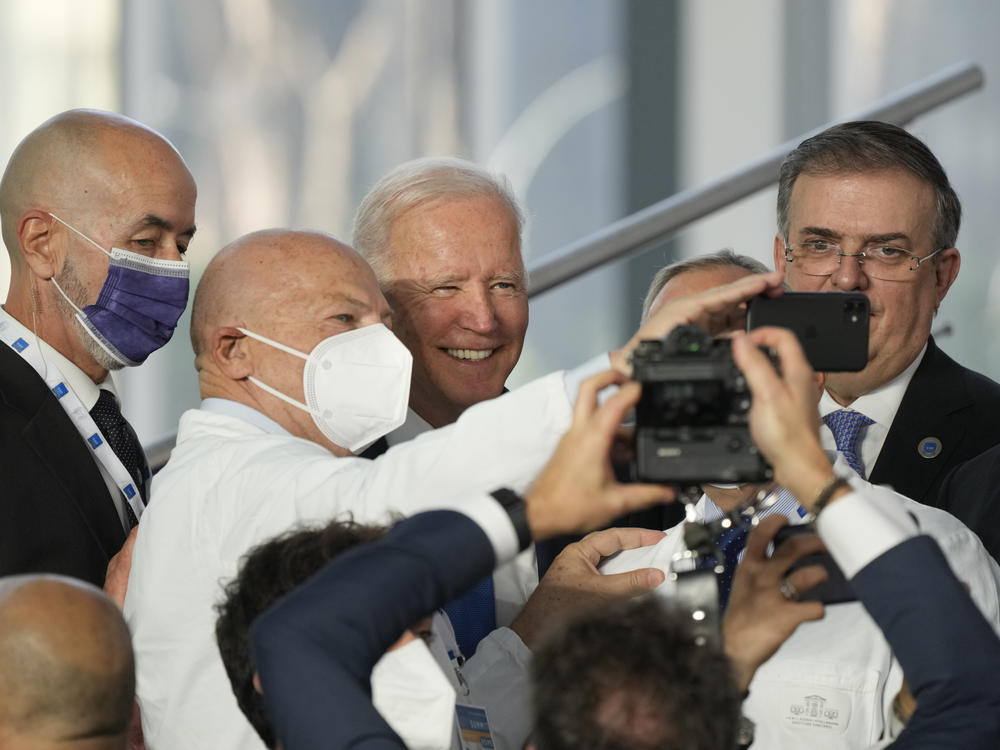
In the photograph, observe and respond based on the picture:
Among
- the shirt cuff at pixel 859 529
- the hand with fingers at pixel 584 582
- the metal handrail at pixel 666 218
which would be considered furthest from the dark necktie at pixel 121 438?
the shirt cuff at pixel 859 529

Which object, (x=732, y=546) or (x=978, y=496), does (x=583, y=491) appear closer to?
(x=732, y=546)

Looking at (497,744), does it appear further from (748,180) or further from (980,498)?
(748,180)

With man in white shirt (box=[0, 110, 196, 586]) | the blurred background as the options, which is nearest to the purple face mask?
man in white shirt (box=[0, 110, 196, 586])

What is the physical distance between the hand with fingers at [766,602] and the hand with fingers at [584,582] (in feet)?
1.01

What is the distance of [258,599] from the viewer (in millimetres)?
1432

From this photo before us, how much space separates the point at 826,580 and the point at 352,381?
2.33 ft

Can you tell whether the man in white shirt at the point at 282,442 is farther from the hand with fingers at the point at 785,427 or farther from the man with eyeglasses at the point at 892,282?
the man with eyeglasses at the point at 892,282

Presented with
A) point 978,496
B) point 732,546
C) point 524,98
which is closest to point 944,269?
point 978,496

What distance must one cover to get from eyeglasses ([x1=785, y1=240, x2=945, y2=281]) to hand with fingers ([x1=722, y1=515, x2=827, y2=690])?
2.92ft

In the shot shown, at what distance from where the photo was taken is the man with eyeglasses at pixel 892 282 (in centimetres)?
230

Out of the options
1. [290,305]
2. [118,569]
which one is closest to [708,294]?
[290,305]

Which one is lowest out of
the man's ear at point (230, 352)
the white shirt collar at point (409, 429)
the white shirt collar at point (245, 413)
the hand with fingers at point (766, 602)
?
the white shirt collar at point (409, 429)

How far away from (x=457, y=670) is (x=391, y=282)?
3.04ft

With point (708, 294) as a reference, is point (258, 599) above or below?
below
